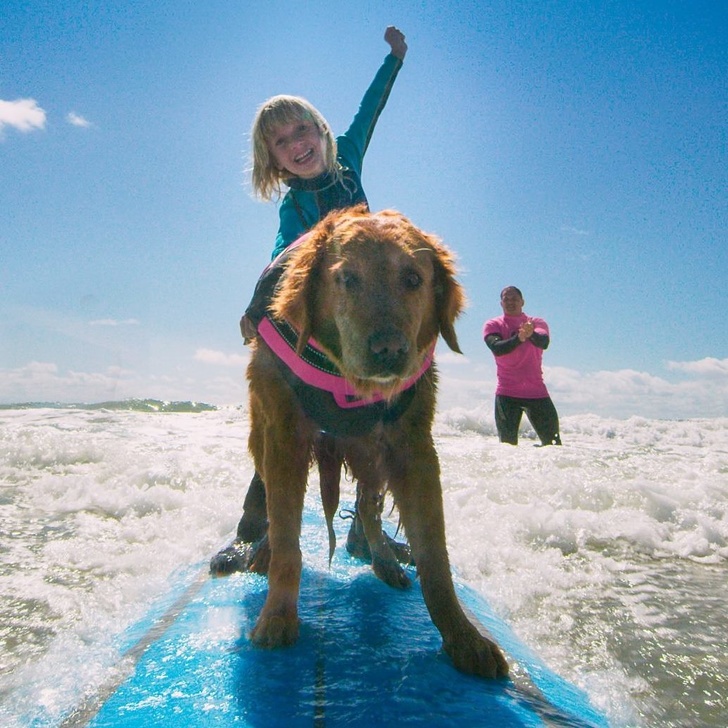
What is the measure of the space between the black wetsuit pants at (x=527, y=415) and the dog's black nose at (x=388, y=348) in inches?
232

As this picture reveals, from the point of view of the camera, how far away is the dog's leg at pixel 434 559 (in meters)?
1.83

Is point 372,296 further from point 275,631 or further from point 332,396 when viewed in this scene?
point 275,631

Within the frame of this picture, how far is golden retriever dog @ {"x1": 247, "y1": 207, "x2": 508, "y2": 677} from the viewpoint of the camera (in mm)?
2070

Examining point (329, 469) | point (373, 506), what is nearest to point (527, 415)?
point (373, 506)

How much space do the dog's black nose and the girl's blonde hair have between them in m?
1.74

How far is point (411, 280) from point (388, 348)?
1.32ft

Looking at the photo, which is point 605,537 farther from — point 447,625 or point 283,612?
point 283,612

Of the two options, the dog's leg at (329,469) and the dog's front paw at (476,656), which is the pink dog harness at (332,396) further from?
the dog's front paw at (476,656)

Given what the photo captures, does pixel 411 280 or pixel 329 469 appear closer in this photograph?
pixel 411 280

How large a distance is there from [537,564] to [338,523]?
1.53 metres

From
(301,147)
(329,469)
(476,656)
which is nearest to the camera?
(476,656)

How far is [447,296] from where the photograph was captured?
2.42 m

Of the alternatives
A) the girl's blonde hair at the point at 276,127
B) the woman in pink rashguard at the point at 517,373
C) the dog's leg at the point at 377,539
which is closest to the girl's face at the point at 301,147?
the girl's blonde hair at the point at 276,127

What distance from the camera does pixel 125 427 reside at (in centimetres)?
1193
